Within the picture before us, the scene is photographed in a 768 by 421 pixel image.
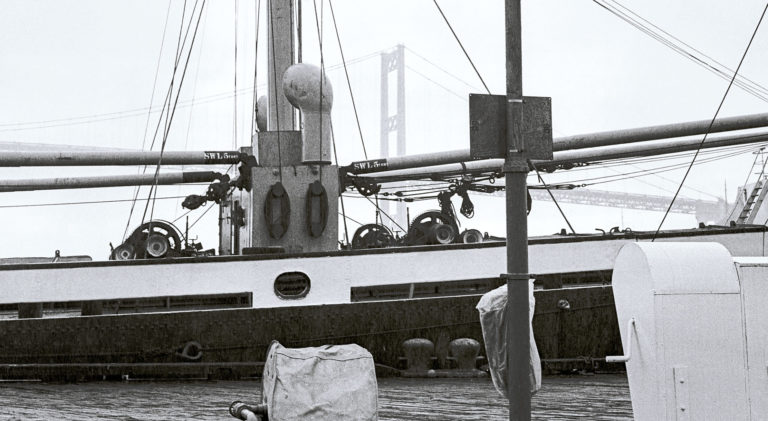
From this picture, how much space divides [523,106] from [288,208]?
1074cm

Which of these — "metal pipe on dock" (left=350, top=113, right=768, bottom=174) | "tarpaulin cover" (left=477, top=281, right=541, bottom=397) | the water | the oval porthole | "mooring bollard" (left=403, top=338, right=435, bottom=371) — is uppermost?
"metal pipe on dock" (left=350, top=113, right=768, bottom=174)

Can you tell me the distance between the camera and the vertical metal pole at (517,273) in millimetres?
6973

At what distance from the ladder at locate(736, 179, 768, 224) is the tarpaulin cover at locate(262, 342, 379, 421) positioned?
48.7ft

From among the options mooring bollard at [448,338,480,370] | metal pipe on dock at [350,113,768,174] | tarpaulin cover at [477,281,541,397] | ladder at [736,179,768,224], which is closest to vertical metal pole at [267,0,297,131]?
metal pipe on dock at [350,113,768,174]

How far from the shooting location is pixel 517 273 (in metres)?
7.01

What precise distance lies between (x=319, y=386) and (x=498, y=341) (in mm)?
1514

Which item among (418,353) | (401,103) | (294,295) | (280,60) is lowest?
(418,353)

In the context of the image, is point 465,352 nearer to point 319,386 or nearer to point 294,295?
point 294,295

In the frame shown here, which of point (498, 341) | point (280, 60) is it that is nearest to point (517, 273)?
point (498, 341)

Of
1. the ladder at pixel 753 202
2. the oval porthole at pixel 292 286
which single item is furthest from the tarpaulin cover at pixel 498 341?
the ladder at pixel 753 202

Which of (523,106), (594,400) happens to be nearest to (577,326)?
(594,400)

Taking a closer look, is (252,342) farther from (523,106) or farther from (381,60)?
(381,60)

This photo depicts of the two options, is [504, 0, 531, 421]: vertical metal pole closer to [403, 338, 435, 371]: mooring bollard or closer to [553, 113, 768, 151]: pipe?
[403, 338, 435, 371]: mooring bollard

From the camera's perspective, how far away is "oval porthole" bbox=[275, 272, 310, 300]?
1625 cm
